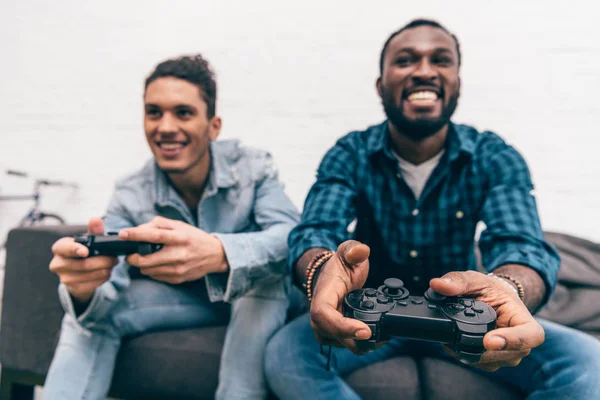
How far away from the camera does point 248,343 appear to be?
2.13 feet

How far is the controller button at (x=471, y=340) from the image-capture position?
303 mm

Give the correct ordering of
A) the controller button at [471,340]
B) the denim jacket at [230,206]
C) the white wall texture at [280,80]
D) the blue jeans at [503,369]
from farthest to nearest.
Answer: the white wall texture at [280,80] → the denim jacket at [230,206] → the blue jeans at [503,369] → the controller button at [471,340]

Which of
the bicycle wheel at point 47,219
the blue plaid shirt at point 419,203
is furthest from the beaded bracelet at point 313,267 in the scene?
the bicycle wheel at point 47,219

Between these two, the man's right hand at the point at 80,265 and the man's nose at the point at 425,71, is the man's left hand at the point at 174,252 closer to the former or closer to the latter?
the man's right hand at the point at 80,265

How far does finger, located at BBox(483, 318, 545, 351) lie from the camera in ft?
1.01

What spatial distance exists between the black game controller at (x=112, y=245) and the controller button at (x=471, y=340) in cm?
43

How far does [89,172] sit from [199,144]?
1.03 metres

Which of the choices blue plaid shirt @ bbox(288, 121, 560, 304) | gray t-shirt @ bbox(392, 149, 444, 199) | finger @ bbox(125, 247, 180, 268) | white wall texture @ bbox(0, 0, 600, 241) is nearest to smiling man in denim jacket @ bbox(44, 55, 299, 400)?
finger @ bbox(125, 247, 180, 268)

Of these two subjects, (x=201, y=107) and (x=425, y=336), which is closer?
(x=425, y=336)

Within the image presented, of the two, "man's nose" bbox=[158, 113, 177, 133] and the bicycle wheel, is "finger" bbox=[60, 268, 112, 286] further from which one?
the bicycle wheel

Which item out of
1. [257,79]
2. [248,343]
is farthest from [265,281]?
[257,79]

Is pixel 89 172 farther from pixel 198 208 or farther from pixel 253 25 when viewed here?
pixel 198 208

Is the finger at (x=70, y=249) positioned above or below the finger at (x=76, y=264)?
above

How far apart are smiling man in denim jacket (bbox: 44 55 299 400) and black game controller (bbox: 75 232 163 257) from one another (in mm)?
11
